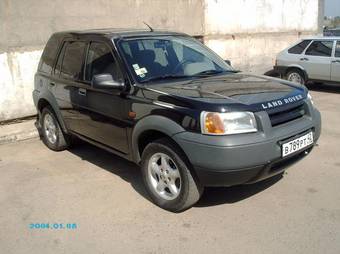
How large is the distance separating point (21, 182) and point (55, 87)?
135 centimetres

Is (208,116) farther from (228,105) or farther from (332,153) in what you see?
(332,153)

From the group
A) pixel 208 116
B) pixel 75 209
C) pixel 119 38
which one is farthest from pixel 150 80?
pixel 75 209

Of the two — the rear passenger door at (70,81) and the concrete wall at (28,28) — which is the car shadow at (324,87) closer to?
the concrete wall at (28,28)

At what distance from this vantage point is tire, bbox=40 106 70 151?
579 centimetres

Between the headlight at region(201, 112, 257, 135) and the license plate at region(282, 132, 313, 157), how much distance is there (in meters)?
0.38

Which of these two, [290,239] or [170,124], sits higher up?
[170,124]

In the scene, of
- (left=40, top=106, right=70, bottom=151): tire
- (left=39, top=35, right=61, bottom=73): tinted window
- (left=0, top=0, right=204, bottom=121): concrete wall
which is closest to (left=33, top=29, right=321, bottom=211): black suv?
(left=39, top=35, right=61, bottom=73): tinted window

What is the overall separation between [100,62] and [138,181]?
144cm

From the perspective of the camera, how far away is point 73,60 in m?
5.13

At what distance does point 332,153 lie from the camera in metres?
5.46

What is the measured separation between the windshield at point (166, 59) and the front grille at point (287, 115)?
1.09m

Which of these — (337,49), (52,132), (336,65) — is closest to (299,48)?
(337,49)

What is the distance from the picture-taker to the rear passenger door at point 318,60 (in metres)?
10.1

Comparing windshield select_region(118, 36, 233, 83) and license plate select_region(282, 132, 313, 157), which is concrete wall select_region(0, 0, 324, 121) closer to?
windshield select_region(118, 36, 233, 83)
